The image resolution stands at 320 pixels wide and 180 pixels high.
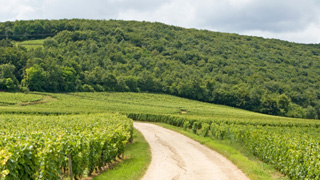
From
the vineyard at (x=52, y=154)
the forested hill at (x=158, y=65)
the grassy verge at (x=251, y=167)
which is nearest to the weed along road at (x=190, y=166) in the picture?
the grassy verge at (x=251, y=167)

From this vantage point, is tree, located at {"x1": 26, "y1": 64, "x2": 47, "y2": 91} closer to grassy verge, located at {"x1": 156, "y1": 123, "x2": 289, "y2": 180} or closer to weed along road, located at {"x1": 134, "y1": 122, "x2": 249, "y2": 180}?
weed along road, located at {"x1": 134, "y1": 122, "x2": 249, "y2": 180}

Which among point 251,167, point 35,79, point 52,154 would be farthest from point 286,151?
point 35,79

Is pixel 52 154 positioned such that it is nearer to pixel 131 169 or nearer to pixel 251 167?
pixel 131 169

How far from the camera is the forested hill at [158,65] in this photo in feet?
367

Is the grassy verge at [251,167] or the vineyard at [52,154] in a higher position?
the vineyard at [52,154]

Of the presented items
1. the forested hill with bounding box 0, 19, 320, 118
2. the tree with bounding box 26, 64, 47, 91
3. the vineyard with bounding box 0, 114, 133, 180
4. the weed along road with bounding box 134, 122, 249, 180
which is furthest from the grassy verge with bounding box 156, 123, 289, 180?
the tree with bounding box 26, 64, 47, 91

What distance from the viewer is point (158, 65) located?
489 ft

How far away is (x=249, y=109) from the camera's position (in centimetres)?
12319

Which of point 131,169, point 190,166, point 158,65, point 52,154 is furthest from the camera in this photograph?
point 158,65

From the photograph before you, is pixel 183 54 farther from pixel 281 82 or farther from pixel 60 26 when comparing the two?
pixel 60 26

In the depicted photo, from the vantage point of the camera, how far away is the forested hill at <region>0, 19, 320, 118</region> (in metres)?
112

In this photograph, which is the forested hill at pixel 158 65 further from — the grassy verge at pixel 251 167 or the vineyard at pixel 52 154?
the vineyard at pixel 52 154

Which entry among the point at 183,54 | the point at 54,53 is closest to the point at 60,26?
the point at 54,53

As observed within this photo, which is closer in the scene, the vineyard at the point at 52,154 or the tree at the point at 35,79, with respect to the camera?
the vineyard at the point at 52,154
